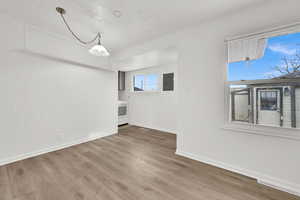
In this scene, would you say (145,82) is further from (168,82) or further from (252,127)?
(252,127)

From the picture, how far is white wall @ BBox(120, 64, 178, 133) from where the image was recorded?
418 cm

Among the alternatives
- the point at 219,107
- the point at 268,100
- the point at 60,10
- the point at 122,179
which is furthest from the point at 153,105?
the point at 60,10

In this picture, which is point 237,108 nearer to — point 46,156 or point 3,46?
point 46,156

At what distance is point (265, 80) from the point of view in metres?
1.74

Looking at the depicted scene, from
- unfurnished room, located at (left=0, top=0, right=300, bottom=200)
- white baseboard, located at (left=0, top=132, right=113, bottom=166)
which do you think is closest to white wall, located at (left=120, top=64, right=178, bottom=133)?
unfurnished room, located at (left=0, top=0, right=300, bottom=200)

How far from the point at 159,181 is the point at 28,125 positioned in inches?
104

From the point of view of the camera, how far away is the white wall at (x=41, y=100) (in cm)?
212

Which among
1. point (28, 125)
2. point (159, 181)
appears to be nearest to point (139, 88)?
point (28, 125)

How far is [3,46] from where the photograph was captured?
6.79 ft

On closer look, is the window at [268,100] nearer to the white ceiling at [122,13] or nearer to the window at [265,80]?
the window at [265,80]

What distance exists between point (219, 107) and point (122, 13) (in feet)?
7.27

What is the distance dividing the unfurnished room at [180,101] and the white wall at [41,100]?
18mm

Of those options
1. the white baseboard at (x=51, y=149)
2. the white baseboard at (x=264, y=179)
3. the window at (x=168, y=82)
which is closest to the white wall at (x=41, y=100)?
the white baseboard at (x=51, y=149)

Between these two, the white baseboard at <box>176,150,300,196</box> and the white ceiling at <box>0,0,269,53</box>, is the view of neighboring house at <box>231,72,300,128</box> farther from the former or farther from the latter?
the white ceiling at <box>0,0,269,53</box>
